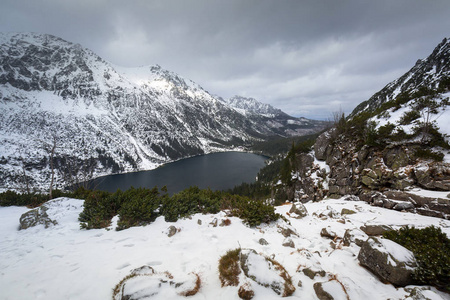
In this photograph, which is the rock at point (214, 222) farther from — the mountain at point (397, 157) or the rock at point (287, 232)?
the mountain at point (397, 157)

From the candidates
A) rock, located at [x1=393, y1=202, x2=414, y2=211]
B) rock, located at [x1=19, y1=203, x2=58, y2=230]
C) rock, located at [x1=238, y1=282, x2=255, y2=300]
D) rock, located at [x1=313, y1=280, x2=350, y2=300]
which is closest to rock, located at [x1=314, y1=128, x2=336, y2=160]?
rock, located at [x1=393, y1=202, x2=414, y2=211]

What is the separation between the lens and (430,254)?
17.3 feet

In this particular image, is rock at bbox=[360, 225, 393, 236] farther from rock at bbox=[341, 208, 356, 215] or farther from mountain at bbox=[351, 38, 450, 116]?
mountain at bbox=[351, 38, 450, 116]

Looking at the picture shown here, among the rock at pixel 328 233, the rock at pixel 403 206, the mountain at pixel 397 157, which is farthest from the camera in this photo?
the mountain at pixel 397 157

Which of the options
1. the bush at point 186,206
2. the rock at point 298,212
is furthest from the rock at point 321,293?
the bush at point 186,206

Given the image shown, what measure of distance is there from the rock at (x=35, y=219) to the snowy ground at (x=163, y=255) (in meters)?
0.34

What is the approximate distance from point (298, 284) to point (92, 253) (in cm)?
835

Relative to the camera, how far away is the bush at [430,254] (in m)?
4.71

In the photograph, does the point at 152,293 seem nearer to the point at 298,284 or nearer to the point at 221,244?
the point at 221,244

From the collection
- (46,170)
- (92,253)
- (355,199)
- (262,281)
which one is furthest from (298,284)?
(46,170)

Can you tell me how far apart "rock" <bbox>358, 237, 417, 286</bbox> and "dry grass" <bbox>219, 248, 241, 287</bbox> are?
183 inches

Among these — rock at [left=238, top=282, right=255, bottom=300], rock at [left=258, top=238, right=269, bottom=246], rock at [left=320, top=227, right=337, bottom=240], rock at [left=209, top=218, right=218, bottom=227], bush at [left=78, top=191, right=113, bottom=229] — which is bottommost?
rock at [left=320, top=227, right=337, bottom=240]

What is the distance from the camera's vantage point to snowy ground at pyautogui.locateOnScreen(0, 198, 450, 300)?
195 inches

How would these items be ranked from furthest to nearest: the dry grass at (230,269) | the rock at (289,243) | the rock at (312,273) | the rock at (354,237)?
the rock at (289,243), the rock at (354,237), the rock at (312,273), the dry grass at (230,269)
